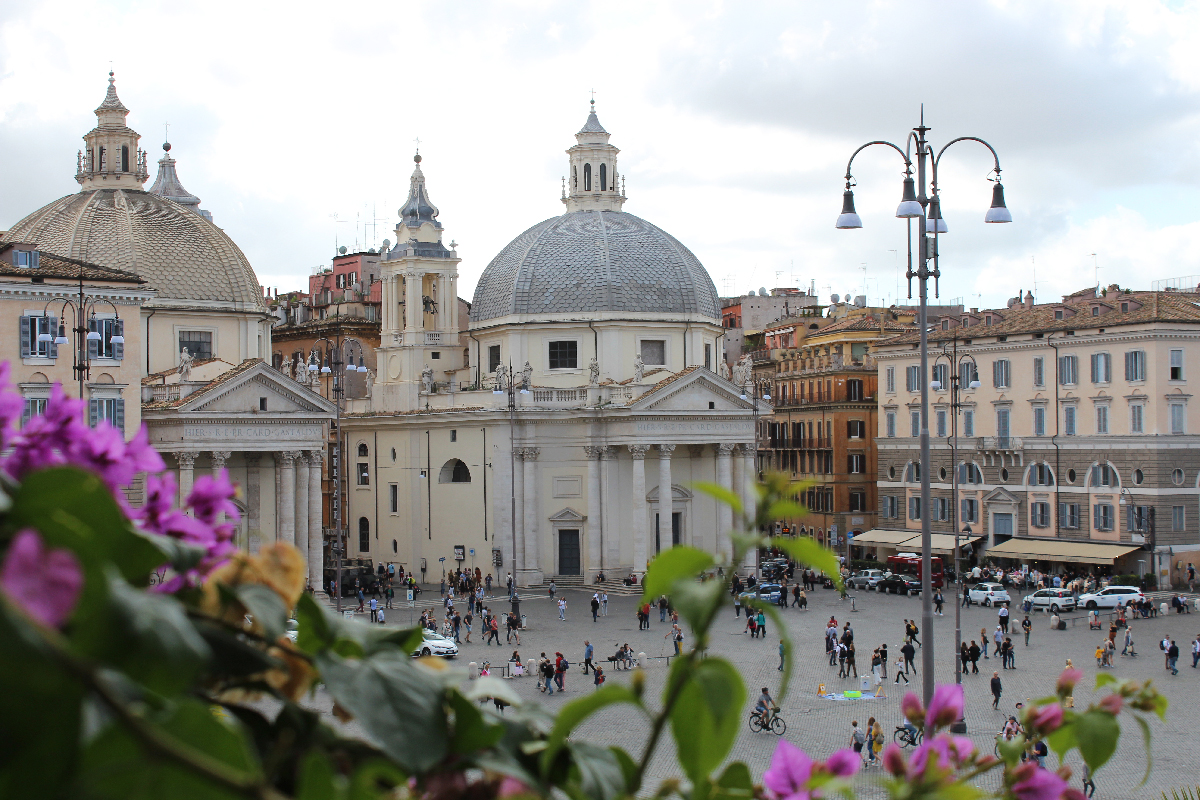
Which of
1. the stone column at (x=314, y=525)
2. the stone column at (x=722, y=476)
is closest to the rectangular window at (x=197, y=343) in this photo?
the stone column at (x=314, y=525)

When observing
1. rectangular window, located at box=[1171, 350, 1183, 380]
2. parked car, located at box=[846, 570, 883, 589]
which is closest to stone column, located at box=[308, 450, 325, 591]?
parked car, located at box=[846, 570, 883, 589]

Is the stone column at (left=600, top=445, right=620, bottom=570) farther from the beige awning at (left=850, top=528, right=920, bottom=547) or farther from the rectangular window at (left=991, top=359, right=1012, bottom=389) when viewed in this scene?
the rectangular window at (left=991, top=359, right=1012, bottom=389)

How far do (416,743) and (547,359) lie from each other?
5092cm

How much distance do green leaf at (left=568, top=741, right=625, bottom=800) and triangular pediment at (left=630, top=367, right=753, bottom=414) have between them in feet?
153

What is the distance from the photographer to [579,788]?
2.65m

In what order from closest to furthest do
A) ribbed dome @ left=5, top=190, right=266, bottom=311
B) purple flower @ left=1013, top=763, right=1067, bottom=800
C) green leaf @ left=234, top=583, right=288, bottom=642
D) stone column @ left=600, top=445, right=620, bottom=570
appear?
green leaf @ left=234, top=583, right=288, bottom=642, purple flower @ left=1013, top=763, right=1067, bottom=800, ribbed dome @ left=5, top=190, right=266, bottom=311, stone column @ left=600, top=445, right=620, bottom=570

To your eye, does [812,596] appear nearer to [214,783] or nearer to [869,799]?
[869,799]

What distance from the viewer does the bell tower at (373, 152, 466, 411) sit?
55312mm

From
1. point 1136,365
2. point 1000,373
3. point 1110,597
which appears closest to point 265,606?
point 1110,597

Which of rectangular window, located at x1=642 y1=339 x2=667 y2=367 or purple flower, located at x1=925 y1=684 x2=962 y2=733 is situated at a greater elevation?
rectangular window, located at x1=642 y1=339 x2=667 y2=367

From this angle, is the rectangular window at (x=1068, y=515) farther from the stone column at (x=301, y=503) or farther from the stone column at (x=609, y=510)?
the stone column at (x=301, y=503)

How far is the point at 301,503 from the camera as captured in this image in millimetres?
43906

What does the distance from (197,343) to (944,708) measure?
44.5 m

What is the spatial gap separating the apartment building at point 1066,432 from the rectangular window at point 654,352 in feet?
35.6
